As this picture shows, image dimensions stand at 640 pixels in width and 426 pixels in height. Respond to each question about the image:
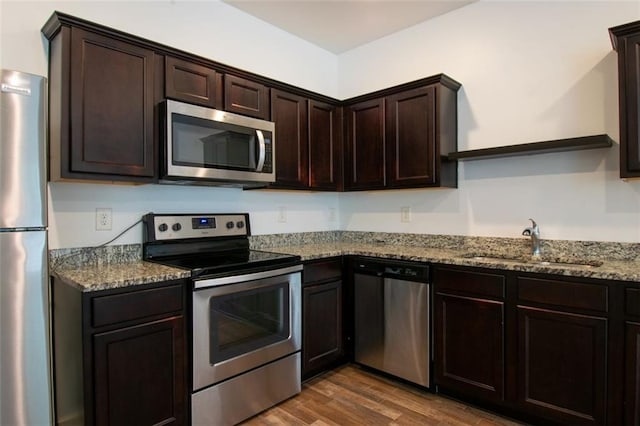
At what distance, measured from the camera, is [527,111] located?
2617mm

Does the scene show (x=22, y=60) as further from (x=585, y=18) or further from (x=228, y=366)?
(x=585, y=18)

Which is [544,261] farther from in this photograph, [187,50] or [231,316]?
[187,50]

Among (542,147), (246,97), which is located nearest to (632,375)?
(542,147)

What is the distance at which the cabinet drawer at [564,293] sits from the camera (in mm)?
1897

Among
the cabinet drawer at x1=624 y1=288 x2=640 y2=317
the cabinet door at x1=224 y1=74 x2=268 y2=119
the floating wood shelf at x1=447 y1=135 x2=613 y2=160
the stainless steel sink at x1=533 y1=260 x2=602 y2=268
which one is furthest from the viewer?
the cabinet door at x1=224 y1=74 x2=268 y2=119

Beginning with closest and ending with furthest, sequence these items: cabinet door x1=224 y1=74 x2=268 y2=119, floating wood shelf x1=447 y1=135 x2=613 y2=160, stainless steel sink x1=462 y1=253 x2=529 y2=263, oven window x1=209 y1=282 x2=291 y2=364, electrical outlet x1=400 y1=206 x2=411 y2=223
A: oven window x1=209 y1=282 x2=291 y2=364
floating wood shelf x1=447 y1=135 x2=613 y2=160
cabinet door x1=224 y1=74 x2=268 y2=119
stainless steel sink x1=462 y1=253 x2=529 y2=263
electrical outlet x1=400 y1=206 x2=411 y2=223

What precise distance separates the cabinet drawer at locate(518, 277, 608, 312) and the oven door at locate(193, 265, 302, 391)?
133 cm

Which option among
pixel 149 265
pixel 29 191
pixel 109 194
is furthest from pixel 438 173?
pixel 29 191

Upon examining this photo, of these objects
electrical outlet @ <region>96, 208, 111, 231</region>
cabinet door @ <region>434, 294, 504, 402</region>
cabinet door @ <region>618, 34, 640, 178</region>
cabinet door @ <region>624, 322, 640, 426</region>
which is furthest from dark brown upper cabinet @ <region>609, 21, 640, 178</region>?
electrical outlet @ <region>96, 208, 111, 231</region>

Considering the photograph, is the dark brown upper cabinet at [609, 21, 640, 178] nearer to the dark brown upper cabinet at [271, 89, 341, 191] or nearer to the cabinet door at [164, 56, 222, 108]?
the dark brown upper cabinet at [271, 89, 341, 191]

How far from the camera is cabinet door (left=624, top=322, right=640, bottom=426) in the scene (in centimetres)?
182

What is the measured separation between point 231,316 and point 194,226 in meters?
0.72

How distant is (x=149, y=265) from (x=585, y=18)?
302 cm

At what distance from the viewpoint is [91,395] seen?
5.45ft
